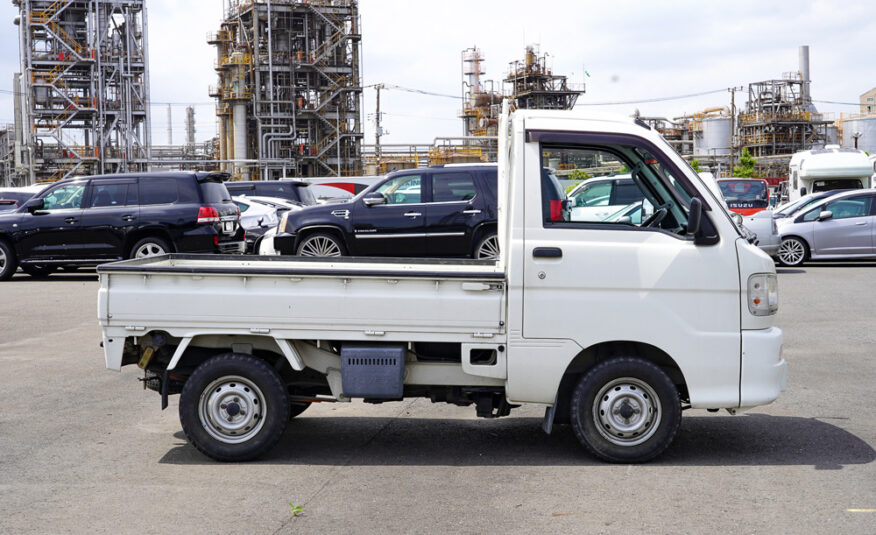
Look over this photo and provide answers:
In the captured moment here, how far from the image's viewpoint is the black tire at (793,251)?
20234mm

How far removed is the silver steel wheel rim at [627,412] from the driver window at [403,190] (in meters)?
10.0

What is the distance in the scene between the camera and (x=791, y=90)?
8769 centimetres

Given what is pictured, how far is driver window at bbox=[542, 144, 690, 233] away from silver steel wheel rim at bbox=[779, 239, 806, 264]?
15125 millimetres

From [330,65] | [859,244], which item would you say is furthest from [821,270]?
[330,65]

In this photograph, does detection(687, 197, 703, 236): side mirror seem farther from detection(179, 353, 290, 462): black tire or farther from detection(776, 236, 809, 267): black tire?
detection(776, 236, 809, 267): black tire

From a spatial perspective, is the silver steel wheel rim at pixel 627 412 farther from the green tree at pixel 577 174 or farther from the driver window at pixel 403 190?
the driver window at pixel 403 190

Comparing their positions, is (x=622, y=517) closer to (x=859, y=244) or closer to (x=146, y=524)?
(x=146, y=524)

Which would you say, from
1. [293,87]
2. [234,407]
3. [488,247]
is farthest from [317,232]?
[293,87]

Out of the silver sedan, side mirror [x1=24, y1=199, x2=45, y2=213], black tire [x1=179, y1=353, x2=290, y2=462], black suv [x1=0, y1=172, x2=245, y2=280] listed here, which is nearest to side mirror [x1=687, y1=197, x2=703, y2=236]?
black tire [x1=179, y1=353, x2=290, y2=462]

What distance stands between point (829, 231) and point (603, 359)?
632 inches

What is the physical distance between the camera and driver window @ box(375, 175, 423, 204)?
15648 mm

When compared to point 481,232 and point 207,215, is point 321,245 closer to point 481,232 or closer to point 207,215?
point 207,215

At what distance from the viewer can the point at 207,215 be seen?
1709cm

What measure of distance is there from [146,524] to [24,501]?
92 centimetres
